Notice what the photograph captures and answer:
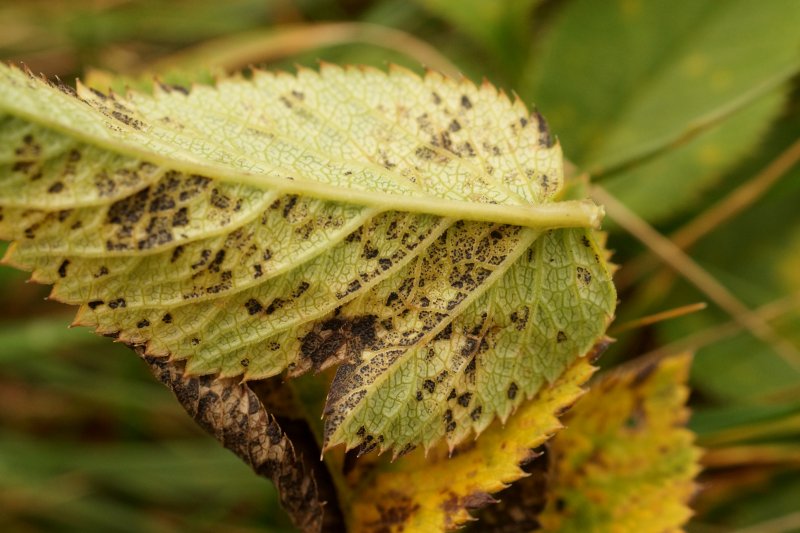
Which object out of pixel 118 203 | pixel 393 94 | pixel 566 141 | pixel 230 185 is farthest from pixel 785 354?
pixel 118 203

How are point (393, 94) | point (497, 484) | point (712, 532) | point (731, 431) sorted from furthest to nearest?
point (712, 532) → point (731, 431) → point (393, 94) → point (497, 484)

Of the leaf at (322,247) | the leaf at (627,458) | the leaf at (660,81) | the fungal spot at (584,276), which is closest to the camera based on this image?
the leaf at (322,247)

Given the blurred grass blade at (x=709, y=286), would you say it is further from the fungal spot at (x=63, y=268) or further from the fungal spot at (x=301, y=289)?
the fungal spot at (x=63, y=268)

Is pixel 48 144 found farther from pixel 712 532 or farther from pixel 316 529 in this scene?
pixel 712 532

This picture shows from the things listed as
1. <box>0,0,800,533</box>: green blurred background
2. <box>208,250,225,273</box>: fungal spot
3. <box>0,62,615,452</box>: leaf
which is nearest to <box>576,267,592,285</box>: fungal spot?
<box>0,62,615,452</box>: leaf

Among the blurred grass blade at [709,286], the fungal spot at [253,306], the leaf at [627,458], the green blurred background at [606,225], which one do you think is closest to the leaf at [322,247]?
the fungal spot at [253,306]

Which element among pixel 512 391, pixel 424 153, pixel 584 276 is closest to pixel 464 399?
pixel 512 391

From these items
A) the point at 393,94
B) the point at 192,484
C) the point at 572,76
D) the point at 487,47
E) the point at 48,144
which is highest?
the point at 487,47
